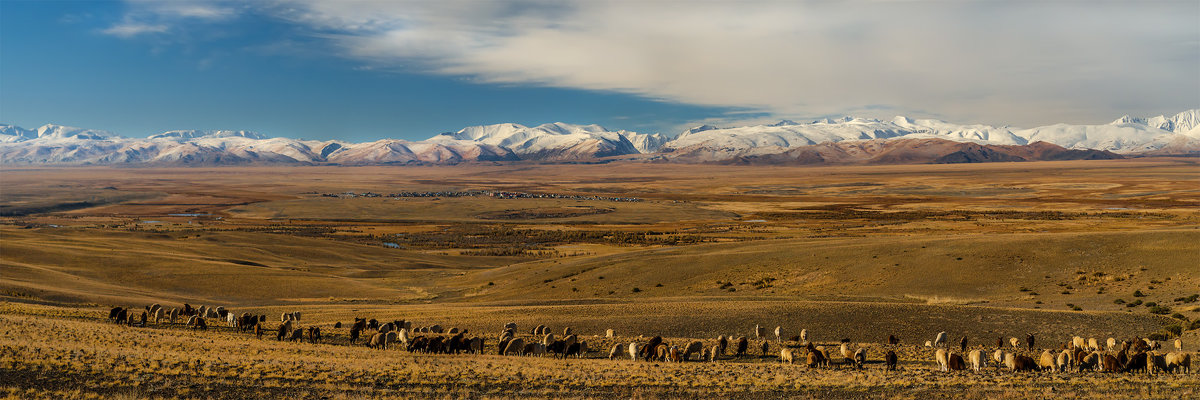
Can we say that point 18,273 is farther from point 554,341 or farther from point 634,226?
point 634,226

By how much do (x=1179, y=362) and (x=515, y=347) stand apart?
64.6ft

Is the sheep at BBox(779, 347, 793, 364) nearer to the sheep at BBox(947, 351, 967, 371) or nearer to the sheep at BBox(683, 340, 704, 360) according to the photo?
the sheep at BBox(683, 340, 704, 360)

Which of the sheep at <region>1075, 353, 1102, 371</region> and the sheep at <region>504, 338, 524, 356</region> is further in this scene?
the sheep at <region>504, 338, 524, 356</region>

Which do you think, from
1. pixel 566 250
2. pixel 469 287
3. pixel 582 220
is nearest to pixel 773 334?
pixel 469 287

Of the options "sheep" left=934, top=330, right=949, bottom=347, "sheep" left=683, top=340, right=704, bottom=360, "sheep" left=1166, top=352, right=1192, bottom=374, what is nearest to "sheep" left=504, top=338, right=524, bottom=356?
"sheep" left=683, top=340, right=704, bottom=360

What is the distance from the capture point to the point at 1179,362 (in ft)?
64.3

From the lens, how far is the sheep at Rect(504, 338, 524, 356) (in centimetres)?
2447

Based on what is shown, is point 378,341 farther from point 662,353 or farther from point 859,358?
point 859,358

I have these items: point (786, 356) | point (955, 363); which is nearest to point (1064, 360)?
point (955, 363)

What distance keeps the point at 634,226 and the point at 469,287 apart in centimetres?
6860

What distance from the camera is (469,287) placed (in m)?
52.7

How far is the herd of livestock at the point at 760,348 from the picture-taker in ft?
66.8

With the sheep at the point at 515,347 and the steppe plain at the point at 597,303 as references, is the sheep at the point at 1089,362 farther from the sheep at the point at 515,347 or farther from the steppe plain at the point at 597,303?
the sheep at the point at 515,347

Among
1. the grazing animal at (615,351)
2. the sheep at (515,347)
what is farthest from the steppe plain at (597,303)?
the sheep at (515,347)
